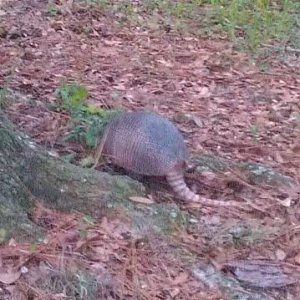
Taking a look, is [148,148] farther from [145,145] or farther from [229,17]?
[229,17]

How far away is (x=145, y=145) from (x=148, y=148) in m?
0.02

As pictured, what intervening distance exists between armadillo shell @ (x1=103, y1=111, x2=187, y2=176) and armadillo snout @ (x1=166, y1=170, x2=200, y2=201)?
0.10 feet

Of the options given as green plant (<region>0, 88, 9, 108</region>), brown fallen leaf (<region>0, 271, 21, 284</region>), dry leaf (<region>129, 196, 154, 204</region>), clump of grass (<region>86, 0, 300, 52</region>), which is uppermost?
dry leaf (<region>129, 196, 154, 204</region>)

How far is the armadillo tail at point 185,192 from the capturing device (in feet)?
10.9

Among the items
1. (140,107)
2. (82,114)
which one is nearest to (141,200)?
(82,114)

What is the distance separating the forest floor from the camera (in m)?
A: 2.74

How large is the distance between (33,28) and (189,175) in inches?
117

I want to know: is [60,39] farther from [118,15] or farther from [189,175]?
[189,175]

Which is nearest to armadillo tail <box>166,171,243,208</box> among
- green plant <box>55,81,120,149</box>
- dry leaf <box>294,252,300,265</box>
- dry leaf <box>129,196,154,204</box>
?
dry leaf <box>129,196,154,204</box>

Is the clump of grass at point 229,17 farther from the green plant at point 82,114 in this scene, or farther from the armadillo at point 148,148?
the armadillo at point 148,148

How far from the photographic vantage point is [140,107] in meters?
4.66

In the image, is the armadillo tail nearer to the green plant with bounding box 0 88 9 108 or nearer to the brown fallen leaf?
the brown fallen leaf

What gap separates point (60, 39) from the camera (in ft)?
19.4

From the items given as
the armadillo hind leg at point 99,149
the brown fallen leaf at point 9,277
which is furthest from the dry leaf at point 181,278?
the armadillo hind leg at point 99,149
